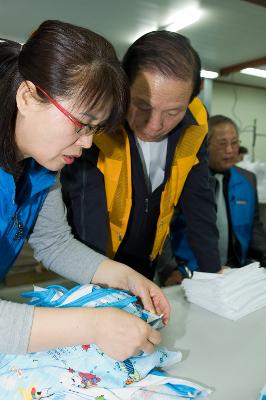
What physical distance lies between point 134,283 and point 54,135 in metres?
0.42

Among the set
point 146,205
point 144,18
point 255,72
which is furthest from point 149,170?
point 255,72

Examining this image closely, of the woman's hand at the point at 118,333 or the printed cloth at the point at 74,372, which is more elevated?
the woman's hand at the point at 118,333

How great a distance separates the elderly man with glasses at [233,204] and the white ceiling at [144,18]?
1413 mm

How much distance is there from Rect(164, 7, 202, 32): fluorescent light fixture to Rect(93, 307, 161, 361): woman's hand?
10.2ft

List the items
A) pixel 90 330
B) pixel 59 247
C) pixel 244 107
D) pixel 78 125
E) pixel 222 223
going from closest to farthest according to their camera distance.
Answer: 1. pixel 90 330
2. pixel 78 125
3. pixel 59 247
4. pixel 222 223
5. pixel 244 107

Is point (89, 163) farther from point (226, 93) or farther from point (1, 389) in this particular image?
point (226, 93)

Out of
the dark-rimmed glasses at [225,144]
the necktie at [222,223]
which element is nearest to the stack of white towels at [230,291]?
the necktie at [222,223]

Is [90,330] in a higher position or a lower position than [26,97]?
lower

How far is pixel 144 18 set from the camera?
11.4 feet

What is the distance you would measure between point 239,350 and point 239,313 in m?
0.19

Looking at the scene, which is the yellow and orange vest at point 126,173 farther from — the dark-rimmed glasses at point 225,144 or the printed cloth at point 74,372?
the dark-rimmed glasses at point 225,144

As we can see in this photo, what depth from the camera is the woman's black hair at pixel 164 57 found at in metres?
1.10

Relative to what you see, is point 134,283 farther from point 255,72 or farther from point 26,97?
point 255,72

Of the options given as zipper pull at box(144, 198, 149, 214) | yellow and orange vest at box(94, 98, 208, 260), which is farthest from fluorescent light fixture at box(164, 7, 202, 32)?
zipper pull at box(144, 198, 149, 214)
